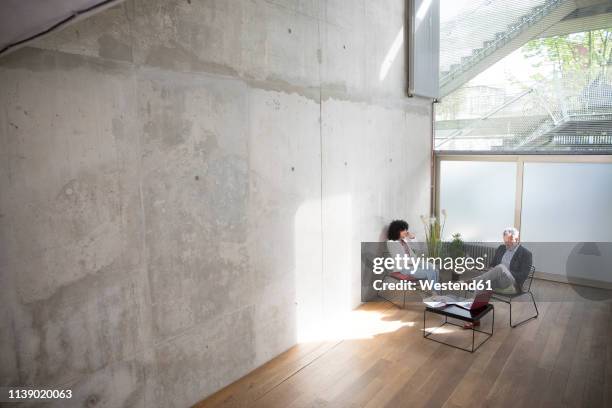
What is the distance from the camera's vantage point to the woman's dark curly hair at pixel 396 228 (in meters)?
6.53

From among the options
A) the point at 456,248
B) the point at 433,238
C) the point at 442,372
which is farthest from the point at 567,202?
the point at 442,372

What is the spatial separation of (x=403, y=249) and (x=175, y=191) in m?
3.83

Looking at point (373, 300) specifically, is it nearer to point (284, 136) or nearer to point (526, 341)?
point (526, 341)

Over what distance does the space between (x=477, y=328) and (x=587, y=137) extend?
11.1ft

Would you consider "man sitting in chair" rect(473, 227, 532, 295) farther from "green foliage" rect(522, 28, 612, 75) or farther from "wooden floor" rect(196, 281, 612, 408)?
"green foliage" rect(522, 28, 612, 75)

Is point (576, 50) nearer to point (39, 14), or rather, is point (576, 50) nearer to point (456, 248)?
point (456, 248)

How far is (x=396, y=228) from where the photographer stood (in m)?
6.54

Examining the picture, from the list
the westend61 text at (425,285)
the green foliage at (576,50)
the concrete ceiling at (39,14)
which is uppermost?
the green foliage at (576,50)

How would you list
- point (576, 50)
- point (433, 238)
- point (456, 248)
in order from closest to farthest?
1. point (576, 50)
2. point (433, 238)
3. point (456, 248)

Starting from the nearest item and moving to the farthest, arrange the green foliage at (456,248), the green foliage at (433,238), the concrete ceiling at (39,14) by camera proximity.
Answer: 1. the concrete ceiling at (39,14)
2. the green foliage at (433,238)
3. the green foliage at (456,248)

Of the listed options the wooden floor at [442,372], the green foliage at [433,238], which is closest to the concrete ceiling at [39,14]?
the wooden floor at [442,372]

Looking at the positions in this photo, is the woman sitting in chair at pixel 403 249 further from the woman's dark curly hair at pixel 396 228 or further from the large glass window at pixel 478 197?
the large glass window at pixel 478 197

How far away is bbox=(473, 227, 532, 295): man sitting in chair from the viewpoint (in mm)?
5562

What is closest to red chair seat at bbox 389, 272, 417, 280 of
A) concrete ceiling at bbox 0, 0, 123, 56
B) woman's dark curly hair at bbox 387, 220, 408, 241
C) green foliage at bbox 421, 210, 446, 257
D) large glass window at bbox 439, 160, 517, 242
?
woman's dark curly hair at bbox 387, 220, 408, 241
